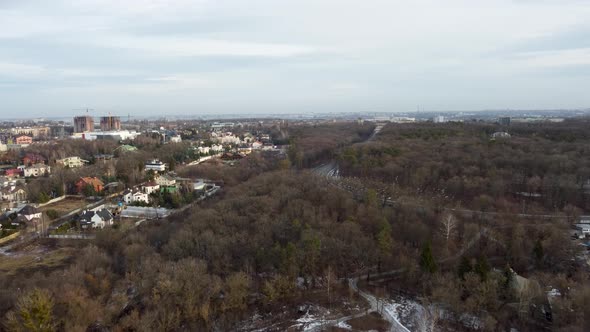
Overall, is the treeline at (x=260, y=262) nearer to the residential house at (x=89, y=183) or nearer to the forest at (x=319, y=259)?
the forest at (x=319, y=259)

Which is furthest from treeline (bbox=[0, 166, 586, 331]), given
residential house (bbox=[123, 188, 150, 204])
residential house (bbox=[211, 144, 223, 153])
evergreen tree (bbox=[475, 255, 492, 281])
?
residential house (bbox=[211, 144, 223, 153])

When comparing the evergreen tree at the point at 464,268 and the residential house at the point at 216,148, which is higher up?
the residential house at the point at 216,148

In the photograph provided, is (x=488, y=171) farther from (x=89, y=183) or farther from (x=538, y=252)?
(x=89, y=183)

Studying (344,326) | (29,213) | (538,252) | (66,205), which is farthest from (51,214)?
(538,252)

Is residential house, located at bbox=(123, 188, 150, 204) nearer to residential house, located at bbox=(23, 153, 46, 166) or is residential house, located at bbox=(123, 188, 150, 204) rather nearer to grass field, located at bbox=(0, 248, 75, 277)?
grass field, located at bbox=(0, 248, 75, 277)

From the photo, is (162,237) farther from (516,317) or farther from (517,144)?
(517,144)

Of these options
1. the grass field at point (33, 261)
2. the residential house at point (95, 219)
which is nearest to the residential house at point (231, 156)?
the residential house at point (95, 219)
